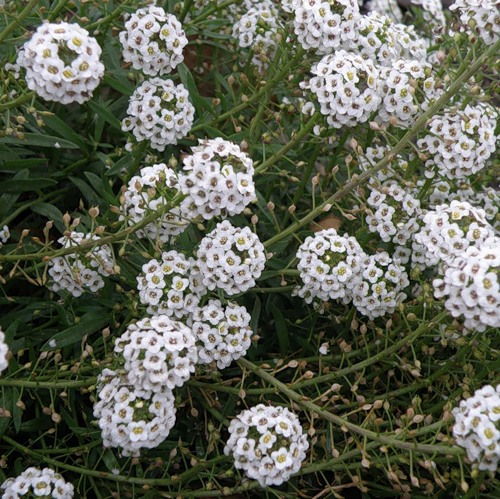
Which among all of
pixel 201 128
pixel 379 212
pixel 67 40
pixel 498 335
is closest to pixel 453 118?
pixel 379 212

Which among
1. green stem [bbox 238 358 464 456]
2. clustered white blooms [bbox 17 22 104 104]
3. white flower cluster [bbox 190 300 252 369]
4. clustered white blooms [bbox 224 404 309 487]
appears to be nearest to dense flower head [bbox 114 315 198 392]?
white flower cluster [bbox 190 300 252 369]

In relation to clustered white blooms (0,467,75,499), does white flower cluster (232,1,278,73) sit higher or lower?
higher

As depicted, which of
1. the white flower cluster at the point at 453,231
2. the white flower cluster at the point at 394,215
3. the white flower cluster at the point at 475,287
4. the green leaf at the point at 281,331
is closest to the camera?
the white flower cluster at the point at 475,287

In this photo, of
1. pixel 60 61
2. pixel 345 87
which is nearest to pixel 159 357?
pixel 60 61

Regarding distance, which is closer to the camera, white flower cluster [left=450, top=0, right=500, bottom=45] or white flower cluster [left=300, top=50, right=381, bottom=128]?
white flower cluster [left=450, top=0, right=500, bottom=45]

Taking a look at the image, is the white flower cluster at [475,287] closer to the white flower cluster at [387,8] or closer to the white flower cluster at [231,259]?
the white flower cluster at [231,259]

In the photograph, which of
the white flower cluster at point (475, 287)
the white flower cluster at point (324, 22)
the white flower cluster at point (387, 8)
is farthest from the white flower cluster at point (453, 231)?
the white flower cluster at point (387, 8)

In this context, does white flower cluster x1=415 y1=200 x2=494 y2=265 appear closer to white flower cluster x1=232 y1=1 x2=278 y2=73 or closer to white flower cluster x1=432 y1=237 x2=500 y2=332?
white flower cluster x1=432 y1=237 x2=500 y2=332
